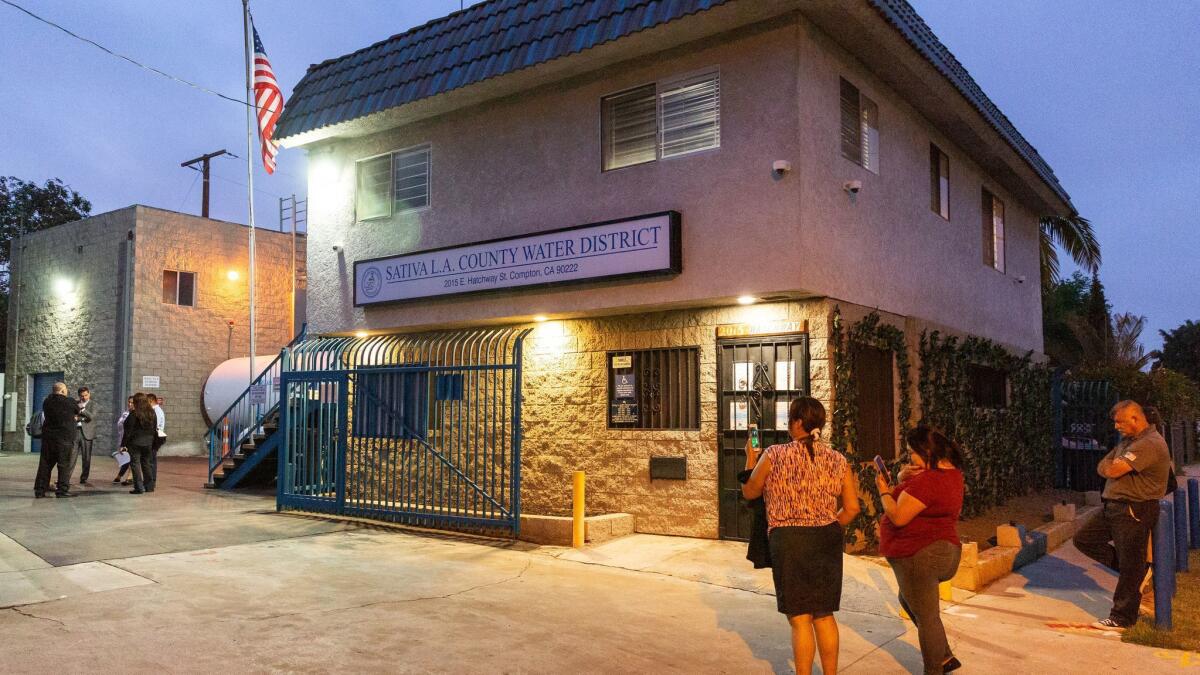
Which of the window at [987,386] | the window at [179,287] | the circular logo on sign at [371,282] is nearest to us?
the circular logo on sign at [371,282]

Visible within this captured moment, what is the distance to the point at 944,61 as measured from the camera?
11328mm

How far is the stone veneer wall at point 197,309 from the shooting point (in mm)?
22500

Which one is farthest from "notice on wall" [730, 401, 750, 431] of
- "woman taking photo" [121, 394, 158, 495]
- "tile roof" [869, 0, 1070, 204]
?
"woman taking photo" [121, 394, 158, 495]

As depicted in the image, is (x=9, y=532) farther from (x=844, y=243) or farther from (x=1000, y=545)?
(x=1000, y=545)

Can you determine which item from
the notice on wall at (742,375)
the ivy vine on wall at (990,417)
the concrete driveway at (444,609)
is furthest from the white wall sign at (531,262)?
the ivy vine on wall at (990,417)

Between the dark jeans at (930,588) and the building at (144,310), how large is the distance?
67.0 ft

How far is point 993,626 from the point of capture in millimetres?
6836

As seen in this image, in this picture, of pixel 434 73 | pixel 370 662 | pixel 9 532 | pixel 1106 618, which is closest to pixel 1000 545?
pixel 1106 618

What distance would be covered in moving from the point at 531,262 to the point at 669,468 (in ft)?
10.1

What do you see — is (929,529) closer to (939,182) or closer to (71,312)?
(939,182)

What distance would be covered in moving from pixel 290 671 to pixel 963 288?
11.4 m

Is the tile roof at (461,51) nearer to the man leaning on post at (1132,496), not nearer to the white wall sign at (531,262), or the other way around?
the white wall sign at (531,262)

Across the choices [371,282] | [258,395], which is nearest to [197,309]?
[258,395]

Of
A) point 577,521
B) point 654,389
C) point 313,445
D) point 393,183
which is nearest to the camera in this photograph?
point 577,521
